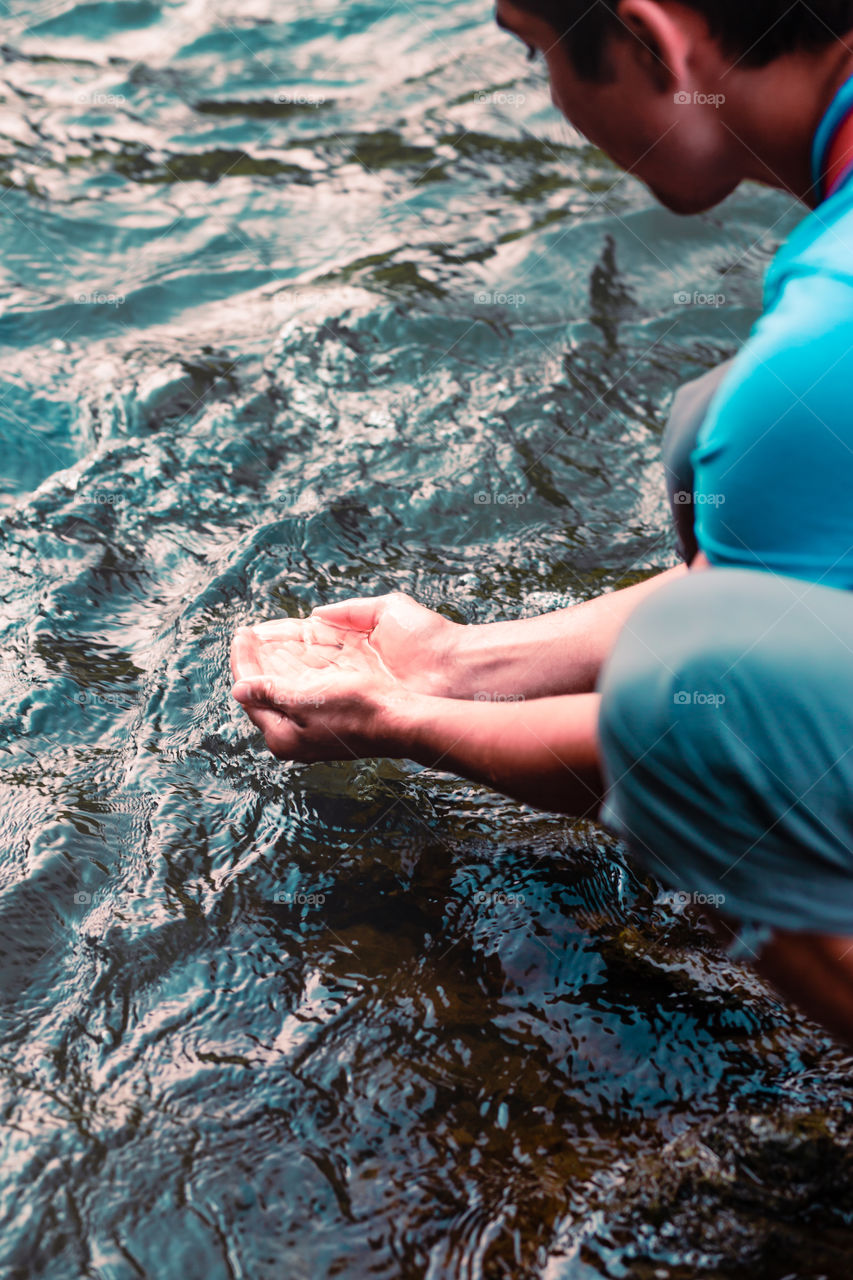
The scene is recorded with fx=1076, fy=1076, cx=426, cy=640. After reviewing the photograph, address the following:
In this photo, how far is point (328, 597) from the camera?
2809 mm

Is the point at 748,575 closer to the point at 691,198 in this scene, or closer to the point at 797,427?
the point at 797,427

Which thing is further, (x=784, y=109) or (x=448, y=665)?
(x=448, y=665)

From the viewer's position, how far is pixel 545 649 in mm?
2256

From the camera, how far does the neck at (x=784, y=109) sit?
1.60 metres

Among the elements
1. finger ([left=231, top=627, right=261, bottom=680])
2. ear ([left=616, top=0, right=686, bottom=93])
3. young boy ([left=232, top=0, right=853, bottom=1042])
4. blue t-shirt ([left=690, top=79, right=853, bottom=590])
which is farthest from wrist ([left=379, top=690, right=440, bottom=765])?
ear ([left=616, top=0, right=686, bottom=93])

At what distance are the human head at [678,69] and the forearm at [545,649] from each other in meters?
0.78

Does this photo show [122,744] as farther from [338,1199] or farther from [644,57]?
[644,57]

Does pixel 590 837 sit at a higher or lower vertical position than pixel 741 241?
lower

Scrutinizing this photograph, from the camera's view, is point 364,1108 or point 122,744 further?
point 122,744

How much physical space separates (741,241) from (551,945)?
3.56m

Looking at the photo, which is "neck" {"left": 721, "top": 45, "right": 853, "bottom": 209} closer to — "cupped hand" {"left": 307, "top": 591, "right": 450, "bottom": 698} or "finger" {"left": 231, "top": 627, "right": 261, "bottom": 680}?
"cupped hand" {"left": 307, "top": 591, "right": 450, "bottom": 698}

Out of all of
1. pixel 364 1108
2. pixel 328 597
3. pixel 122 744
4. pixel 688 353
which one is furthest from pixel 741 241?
pixel 364 1108

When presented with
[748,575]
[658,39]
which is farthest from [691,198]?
[748,575]

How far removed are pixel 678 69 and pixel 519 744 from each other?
1070 millimetres
